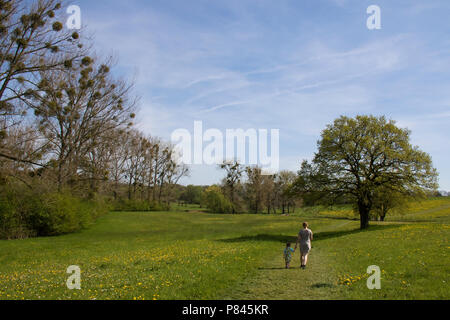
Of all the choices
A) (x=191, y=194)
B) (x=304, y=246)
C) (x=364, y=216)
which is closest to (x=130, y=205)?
(x=364, y=216)

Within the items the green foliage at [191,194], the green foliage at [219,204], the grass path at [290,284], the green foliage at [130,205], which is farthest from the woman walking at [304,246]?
the green foliage at [191,194]

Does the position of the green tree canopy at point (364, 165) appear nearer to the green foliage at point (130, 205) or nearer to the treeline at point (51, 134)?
the treeline at point (51, 134)

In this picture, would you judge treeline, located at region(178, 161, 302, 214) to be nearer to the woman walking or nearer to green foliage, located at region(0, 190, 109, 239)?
green foliage, located at region(0, 190, 109, 239)

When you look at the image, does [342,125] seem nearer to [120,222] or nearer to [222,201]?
[120,222]

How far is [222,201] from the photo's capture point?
10081cm

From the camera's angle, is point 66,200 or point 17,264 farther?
point 66,200

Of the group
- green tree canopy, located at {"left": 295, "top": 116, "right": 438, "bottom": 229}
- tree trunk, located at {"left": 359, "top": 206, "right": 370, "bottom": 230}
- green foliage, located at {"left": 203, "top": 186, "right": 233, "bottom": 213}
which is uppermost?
green tree canopy, located at {"left": 295, "top": 116, "right": 438, "bottom": 229}

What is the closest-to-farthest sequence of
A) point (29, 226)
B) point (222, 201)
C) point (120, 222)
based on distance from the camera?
1. point (29, 226)
2. point (120, 222)
3. point (222, 201)

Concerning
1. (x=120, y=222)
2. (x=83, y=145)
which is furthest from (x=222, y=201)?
(x=83, y=145)

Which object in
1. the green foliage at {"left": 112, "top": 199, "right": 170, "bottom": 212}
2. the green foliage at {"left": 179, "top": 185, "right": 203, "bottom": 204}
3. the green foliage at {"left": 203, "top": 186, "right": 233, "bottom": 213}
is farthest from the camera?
the green foliage at {"left": 179, "top": 185, "right": 203, "bottom": 204}

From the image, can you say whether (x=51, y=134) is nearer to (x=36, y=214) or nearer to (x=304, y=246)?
(x=36, y=214)

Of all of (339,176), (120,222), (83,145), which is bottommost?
(120,222)
